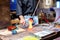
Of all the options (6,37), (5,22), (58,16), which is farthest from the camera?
(58,16)

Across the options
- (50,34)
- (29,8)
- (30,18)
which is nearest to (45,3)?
(29,8)

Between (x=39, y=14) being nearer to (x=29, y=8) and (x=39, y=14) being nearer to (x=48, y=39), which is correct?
(x=29, y=8)

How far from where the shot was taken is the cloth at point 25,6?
1143 mm

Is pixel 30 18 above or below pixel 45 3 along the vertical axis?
below

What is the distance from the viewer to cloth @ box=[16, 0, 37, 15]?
1143 millimetres

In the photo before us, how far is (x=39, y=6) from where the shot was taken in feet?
3.88

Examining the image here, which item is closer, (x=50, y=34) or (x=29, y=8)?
(x=50, y=34)

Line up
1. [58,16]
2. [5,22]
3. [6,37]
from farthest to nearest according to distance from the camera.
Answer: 1. [58,16]
2. [5,22]
3. [6,37]

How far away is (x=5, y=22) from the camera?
0.95 metres

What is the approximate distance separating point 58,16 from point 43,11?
162mm

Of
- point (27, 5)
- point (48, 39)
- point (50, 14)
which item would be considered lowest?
point (48, 39)

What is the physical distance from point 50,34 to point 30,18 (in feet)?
0.95

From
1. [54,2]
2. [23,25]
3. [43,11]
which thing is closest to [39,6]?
[43,11]

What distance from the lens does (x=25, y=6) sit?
118 centimetres
